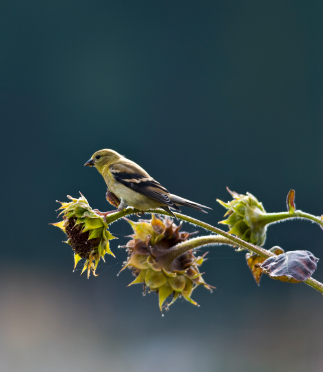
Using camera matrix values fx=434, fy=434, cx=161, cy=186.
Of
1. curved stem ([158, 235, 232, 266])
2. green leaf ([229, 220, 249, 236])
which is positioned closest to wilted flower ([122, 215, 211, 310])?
curved stem ([158, 235, 232, 266])

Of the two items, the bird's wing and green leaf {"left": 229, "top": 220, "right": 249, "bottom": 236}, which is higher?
the bird's wing

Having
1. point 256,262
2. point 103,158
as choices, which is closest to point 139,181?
point 103,158

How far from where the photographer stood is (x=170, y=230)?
3.82ft

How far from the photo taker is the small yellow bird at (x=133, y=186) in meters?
1.23

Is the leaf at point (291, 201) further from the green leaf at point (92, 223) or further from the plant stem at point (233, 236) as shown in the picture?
the green leaf at point (92, 223)

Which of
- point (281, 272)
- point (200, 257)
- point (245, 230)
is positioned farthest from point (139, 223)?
point (281, 272)

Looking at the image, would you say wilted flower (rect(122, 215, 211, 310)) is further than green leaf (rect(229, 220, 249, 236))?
No

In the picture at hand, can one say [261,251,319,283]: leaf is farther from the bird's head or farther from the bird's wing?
the bird's head

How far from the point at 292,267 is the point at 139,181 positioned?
635 mm

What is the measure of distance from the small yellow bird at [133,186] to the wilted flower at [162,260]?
0.21ft

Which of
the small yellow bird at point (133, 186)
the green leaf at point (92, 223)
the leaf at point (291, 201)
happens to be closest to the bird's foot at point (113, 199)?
the small yellow bird at point (133, 186)

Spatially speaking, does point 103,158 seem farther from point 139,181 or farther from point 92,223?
point 92,223

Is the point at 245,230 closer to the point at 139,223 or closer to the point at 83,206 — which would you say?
the point at 139,223

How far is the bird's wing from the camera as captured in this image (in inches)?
49.2
